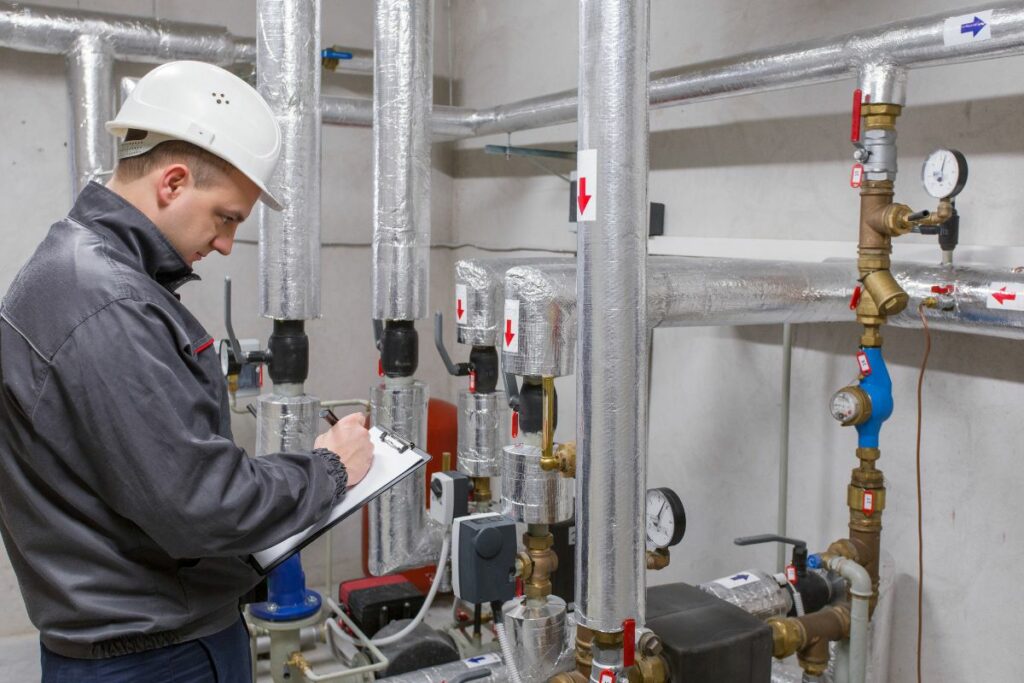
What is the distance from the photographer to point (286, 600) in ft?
8.57

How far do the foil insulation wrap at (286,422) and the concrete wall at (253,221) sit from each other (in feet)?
3.92

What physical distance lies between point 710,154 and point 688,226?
0.69 ft

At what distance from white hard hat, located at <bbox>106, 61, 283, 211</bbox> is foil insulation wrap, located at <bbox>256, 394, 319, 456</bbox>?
4.07ft

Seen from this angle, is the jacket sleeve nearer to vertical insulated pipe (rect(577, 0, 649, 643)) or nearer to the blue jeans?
the blue jeans

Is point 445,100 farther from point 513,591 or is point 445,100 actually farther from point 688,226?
point 513,591

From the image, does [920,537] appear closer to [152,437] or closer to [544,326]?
[544,326]

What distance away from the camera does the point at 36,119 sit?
3119mm

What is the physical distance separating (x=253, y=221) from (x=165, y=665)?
2.51m

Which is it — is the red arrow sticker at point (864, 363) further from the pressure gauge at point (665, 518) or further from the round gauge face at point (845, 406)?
the pressure gauge at point (665, 518)

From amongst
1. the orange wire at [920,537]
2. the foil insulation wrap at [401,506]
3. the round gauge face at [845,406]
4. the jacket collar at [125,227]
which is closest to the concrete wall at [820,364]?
the orange wire at [920,537]

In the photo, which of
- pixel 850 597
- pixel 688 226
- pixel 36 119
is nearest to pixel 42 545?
pixel 850 597

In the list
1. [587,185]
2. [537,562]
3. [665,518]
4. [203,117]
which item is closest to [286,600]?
[537,562]

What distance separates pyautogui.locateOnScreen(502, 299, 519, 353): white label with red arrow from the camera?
1710mm

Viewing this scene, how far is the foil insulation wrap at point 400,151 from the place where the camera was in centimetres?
234
